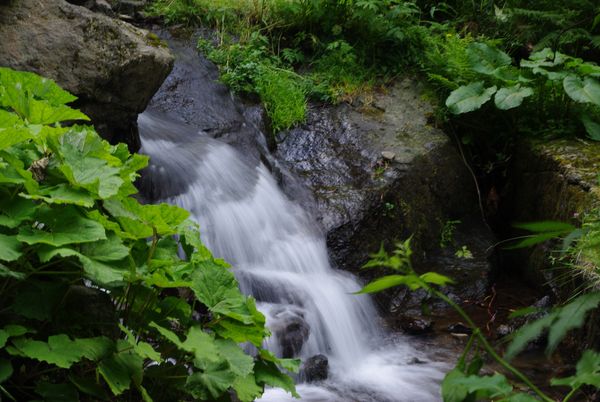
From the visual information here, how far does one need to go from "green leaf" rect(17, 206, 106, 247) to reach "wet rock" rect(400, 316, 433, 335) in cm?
342

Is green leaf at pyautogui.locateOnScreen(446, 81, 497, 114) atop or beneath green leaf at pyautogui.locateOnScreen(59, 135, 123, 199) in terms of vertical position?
atop

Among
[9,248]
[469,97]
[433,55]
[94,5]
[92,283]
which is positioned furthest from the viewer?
[433,55]

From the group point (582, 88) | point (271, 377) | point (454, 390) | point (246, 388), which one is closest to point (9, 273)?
point (246, 388)

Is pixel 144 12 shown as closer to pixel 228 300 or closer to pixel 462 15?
pixel 462 15

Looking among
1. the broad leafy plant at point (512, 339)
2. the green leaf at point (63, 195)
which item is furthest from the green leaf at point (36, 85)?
the broad leafy plant at point (512, 339)

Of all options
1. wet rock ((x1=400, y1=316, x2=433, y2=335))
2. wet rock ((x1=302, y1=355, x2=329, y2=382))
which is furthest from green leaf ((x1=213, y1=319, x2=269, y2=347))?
wet rock ((x1=400, y1=316, x2=433, y2=335))

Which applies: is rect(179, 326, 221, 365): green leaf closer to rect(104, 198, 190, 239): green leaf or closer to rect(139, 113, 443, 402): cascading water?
rect(104, 198, 190, 239): green leaf

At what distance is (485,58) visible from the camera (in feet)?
20.3

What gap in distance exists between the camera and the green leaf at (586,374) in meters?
0.96

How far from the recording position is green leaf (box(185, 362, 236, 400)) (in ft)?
6.97

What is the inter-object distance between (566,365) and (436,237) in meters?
1.95

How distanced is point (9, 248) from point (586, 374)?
1.50m

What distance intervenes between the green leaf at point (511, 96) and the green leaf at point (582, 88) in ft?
1.05

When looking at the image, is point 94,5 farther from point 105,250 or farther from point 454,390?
point 454,390
